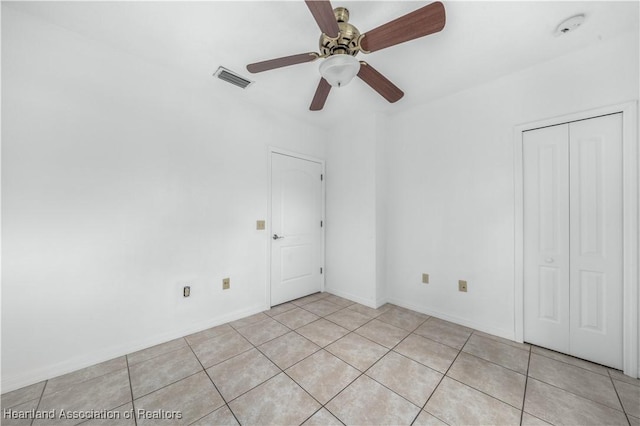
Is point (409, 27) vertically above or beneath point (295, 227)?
above

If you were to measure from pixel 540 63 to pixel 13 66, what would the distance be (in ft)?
13.8

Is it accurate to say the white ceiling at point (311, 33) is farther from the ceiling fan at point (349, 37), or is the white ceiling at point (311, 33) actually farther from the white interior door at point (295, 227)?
the white interior door at point (295, 227)

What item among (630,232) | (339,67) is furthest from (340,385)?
(630,232)

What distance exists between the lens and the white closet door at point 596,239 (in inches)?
74.5

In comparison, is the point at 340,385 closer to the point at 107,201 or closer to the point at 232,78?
the point at 107,201

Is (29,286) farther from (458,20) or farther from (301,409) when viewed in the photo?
(458,20)

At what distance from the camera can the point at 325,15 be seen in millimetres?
1249

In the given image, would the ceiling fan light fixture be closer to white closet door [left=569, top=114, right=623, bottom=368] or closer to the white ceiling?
the white ceiling

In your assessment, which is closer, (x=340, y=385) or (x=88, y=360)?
(x=340, y=385)

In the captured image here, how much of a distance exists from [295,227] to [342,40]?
7.83 ft

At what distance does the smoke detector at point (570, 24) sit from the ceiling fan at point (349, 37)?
3.91 ft

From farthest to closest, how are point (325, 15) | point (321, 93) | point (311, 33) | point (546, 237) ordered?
point (546, 237), point (321, 93), point (311, 33), point (325, 15)

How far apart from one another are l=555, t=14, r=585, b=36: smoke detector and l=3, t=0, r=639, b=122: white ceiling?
0.04 m

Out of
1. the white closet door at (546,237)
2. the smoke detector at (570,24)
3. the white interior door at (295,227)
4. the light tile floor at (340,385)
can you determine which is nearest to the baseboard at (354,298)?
the white interior door at (295,227)
